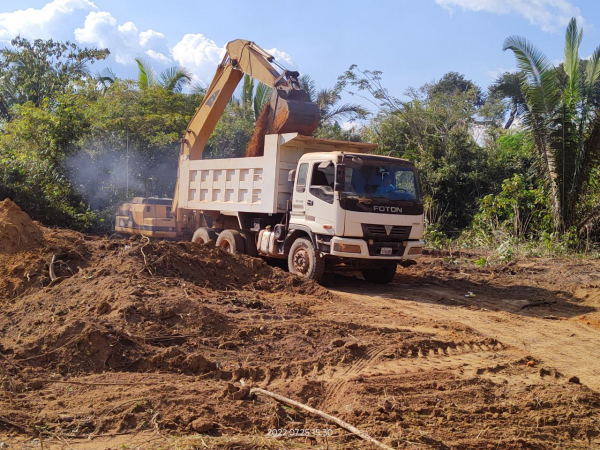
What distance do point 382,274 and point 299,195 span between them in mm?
2439

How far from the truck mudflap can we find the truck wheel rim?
93 cm

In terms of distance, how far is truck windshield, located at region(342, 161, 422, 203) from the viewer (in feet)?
34.8

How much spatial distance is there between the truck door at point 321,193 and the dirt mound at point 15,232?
4703 millimetres

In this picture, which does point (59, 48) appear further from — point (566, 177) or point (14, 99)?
point (566, 177)

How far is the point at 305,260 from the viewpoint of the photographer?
37.1 ft

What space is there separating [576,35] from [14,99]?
28.1 m

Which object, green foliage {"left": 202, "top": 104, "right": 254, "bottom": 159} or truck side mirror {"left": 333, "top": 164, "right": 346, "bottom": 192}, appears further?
green foliage {"left": 202, "top": 104, "right": 254, "bottom": 159}

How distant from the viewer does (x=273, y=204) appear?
1173cm

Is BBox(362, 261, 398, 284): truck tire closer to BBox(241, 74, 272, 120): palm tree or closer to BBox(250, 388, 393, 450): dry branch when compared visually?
BBox(250, 388, 393, 450): dry branch

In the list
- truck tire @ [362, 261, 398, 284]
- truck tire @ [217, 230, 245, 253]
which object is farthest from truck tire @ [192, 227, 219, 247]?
truck tire @ [362, 261, 398, 284]

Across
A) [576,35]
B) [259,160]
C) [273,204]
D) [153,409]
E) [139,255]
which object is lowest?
[153,409]

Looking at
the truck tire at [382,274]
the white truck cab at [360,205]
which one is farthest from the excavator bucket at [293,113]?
the truck tire at [382,274]

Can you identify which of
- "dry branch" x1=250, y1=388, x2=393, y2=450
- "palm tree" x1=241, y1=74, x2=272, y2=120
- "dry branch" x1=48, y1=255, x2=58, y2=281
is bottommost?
"dry branch" x1=250, y1=388, x2=393, y2=450

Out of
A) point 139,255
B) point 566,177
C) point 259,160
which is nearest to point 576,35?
point 566,177
